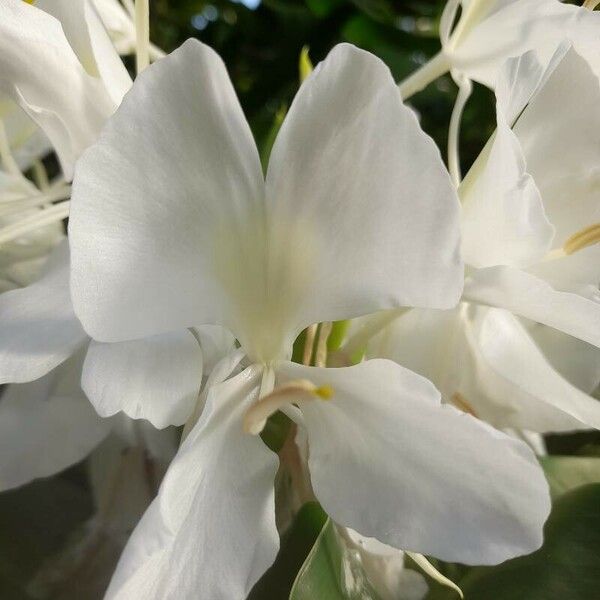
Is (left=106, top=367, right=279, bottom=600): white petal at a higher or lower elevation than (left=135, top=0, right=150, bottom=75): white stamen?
lower

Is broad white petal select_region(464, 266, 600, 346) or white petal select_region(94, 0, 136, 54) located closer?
broad white petal select_region(464, 266, 600, 346)

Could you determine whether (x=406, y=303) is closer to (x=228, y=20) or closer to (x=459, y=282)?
(x=459, y=282)

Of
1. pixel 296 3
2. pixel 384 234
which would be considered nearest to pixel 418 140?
pixel 384 234

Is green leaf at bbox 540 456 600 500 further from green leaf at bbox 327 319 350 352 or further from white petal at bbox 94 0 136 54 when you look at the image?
white petal at bbox 94 0 136 54

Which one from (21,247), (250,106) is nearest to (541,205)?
(21,247)

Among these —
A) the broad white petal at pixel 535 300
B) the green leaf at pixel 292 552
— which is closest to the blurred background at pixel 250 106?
the green leaf at pixel 292 552

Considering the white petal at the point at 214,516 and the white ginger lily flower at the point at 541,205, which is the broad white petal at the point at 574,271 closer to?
the white ginger lily flower at the point at 541,205

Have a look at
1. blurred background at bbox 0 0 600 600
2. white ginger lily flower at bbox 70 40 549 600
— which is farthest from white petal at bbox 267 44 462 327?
blurred background at bbox 0 0 600 600
